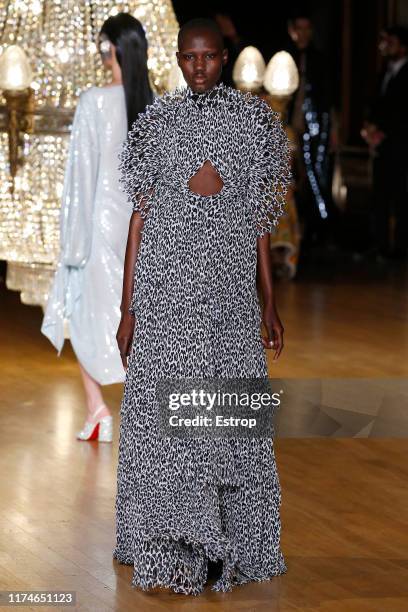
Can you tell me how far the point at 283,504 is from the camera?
501 centimetres

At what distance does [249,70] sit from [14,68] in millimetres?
2324

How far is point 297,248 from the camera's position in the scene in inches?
445

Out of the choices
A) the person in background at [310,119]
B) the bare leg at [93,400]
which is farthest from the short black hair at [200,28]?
the person in background at [310,119]

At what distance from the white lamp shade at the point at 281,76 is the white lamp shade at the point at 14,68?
2.04 metres

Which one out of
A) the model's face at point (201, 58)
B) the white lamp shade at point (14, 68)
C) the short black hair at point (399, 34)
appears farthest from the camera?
the short black hair at point (399, 34)

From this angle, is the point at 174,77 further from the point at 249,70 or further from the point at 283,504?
the point at 283,504

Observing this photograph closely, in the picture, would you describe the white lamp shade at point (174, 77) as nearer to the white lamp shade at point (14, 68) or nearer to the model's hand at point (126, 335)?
the white lamp shade at point (14, 68)

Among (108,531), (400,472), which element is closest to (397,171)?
(400,472)

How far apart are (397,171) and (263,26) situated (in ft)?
8.32

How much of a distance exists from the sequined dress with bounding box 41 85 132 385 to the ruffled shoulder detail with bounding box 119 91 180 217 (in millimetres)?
1495

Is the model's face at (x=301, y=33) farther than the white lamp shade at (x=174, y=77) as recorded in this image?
Yes

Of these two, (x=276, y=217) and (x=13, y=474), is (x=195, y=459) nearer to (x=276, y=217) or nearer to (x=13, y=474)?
(x=276, y=217)

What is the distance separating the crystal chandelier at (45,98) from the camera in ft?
25.2

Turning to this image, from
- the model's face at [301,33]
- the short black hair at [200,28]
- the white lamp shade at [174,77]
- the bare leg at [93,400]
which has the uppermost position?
the model's face at [301,33]
